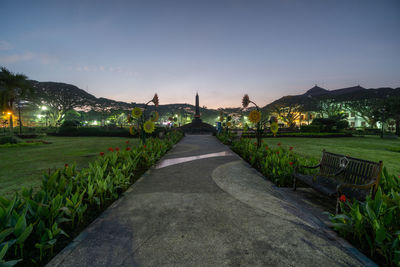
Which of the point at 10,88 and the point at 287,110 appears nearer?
the point at 10,88

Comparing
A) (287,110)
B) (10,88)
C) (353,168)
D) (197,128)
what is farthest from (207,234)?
(287,110)

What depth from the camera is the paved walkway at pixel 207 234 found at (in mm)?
2098

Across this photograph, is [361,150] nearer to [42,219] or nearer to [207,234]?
[207,234]

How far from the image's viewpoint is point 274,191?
14.4 ft

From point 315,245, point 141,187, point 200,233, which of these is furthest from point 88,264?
point 315,245

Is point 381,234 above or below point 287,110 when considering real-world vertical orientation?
below

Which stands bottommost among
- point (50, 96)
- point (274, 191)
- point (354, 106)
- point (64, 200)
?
point (274, 191)

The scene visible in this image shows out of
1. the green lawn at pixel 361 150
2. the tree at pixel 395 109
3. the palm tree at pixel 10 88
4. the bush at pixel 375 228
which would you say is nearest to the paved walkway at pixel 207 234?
the bush at pixel 375 228

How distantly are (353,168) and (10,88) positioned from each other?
32500mm

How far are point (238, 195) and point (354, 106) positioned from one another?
2130 inches

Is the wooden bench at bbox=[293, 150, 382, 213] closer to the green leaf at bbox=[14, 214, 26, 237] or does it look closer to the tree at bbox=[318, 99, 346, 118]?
the green leaf at bbox=[14, 214, 26, 237]

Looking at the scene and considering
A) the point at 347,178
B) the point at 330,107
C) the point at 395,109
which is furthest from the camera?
the point at 330,107

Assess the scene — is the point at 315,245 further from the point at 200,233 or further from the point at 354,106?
the point at 354,106

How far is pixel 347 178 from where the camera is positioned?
12.3ft
